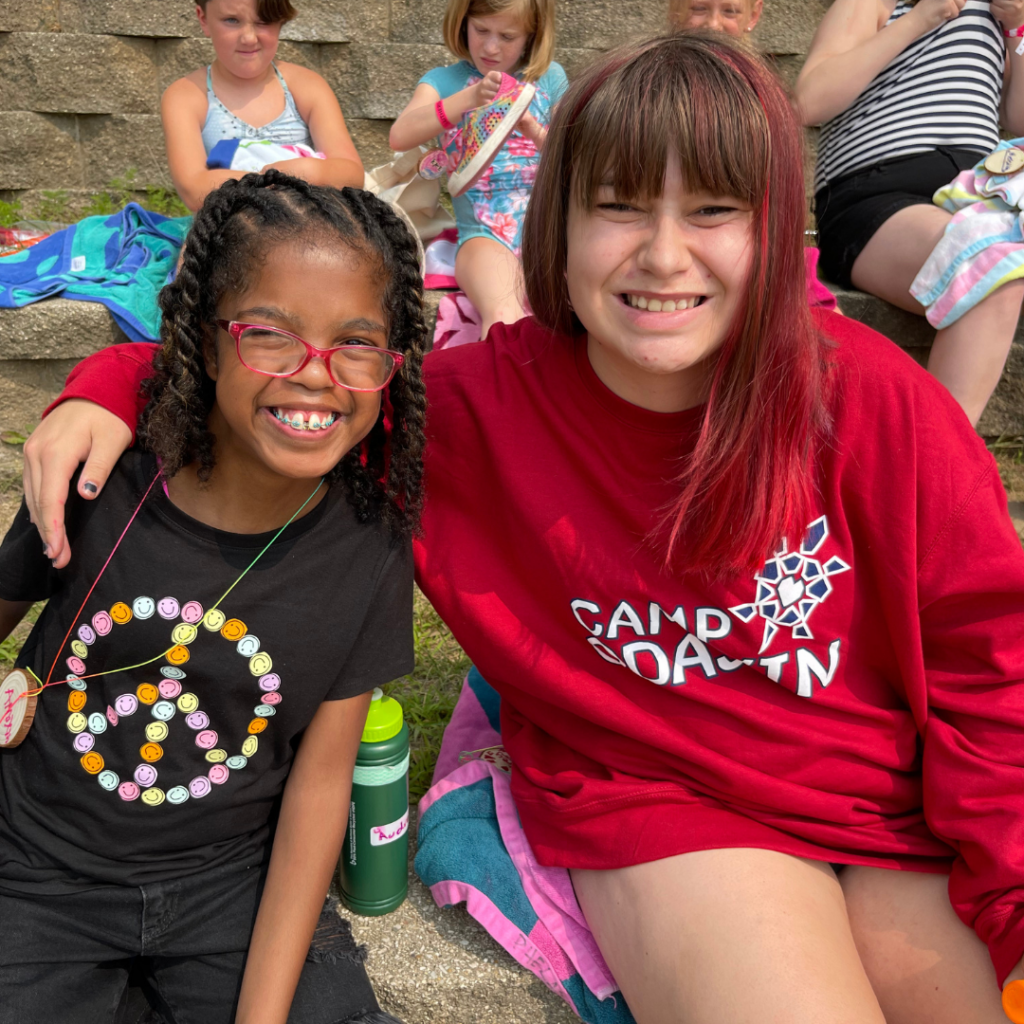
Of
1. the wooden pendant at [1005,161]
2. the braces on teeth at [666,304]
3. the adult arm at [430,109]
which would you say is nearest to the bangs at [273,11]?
the adult arm at [430,109]

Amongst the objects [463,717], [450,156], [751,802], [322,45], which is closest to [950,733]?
[751,802]

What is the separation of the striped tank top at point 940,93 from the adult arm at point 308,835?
8.51 ft

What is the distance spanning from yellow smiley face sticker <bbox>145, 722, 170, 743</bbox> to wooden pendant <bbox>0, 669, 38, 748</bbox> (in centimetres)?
18

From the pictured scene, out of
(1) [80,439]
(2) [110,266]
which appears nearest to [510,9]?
(2) [110,266]

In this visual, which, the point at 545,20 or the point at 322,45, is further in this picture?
the point at 322,45

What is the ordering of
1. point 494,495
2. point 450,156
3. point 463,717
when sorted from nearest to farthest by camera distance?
point 494,495, point 463,717, point 450,156

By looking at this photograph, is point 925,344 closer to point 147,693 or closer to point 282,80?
point 282,80

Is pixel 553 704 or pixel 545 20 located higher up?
pixel 545 20

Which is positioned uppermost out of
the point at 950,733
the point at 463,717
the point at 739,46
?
the point at 739,46

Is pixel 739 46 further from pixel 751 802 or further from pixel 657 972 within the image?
pixel 657 972

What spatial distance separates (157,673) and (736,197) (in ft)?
3.45

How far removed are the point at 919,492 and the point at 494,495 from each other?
0.64 meters

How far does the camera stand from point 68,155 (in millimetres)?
3990

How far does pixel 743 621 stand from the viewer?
60.6 inches
